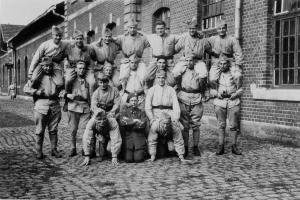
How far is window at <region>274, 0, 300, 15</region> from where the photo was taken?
889cm

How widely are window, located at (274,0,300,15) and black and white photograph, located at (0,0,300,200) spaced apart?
21 mm

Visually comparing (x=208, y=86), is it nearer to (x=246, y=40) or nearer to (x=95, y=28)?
(x=246, y=40)

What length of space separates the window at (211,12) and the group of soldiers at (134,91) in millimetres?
3785

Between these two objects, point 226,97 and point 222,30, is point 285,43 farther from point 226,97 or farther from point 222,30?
point 226,97

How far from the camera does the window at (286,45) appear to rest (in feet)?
29.2

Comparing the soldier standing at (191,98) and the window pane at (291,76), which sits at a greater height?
the window pane at (291,76)

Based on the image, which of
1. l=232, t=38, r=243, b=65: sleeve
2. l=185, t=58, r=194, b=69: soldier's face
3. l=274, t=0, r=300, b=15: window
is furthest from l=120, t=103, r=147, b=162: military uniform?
l=274, t=0, r=300, b=15: window

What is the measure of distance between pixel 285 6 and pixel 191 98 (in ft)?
11.3

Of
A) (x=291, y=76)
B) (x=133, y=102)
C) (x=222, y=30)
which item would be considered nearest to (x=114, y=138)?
(x=133, y=102)

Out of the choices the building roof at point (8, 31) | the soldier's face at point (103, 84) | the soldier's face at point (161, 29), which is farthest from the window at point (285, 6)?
the building roof at point (8, 31)

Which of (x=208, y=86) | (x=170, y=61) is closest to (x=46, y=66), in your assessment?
(x=170, y=61)

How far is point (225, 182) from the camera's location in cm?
545

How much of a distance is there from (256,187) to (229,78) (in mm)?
2573

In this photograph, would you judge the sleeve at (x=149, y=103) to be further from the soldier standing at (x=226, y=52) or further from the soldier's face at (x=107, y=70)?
the soldier standing at (x=226, y=52)
